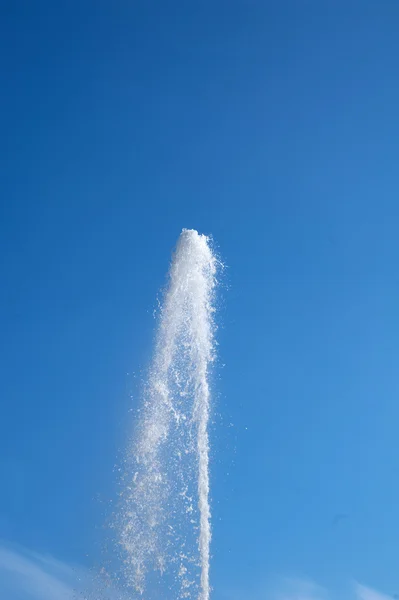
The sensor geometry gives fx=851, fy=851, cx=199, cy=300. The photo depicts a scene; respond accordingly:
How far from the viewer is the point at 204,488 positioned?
61.5 meters

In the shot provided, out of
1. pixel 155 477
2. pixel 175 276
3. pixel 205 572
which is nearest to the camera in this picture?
pixel 205 572

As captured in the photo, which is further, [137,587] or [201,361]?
[201,361]

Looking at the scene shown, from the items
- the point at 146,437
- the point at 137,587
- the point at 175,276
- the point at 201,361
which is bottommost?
→ the point at 137,587

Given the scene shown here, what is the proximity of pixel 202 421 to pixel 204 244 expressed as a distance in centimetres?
1374

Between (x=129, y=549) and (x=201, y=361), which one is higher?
(x=201, y=361)

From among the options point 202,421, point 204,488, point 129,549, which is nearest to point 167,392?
point 202,421

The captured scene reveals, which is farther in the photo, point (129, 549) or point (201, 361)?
point (201, 361)

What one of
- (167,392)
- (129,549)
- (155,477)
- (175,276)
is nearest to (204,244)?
(175,276)

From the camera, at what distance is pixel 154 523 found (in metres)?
61.1

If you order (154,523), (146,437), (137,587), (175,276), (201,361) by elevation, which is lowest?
(137,587)

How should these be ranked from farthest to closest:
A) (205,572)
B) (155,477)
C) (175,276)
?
(175,276), (155,477), (205,572)

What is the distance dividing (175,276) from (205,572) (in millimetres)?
22351

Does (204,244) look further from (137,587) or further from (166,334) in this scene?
(137,587)

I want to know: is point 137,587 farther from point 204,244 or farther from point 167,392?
point 204,244
